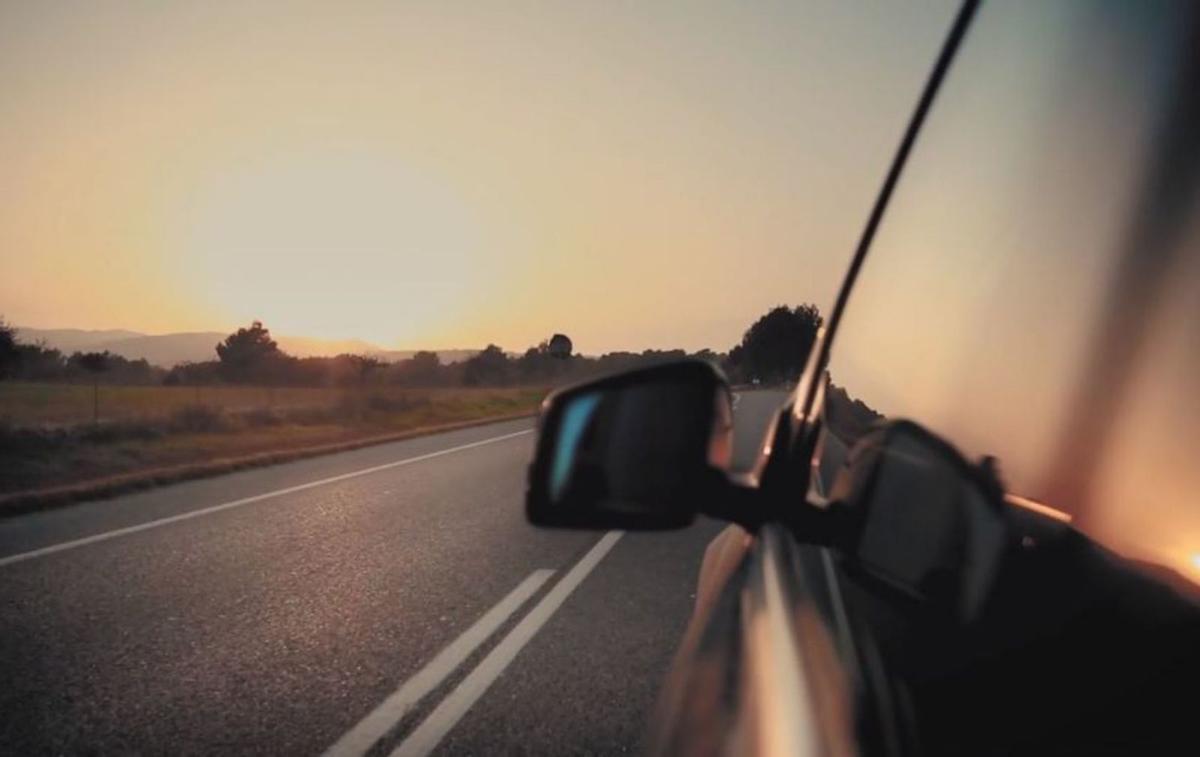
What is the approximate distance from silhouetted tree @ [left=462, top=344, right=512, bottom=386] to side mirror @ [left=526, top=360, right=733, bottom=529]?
3581 inches

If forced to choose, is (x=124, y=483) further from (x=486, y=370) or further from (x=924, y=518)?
(x=486, y=370)

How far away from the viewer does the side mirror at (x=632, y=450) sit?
4.25 feet

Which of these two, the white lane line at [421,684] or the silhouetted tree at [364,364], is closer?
the white lane line at [421,684]

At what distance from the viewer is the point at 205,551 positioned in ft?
24.8

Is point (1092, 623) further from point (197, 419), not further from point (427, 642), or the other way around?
point (197, 419)

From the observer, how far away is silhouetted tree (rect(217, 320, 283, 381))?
110m

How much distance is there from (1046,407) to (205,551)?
7.53m

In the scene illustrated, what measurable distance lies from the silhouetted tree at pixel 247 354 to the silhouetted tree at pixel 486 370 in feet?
86.4

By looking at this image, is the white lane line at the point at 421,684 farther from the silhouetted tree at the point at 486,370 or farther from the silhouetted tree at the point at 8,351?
the silhouetted tree at the point at 486,370

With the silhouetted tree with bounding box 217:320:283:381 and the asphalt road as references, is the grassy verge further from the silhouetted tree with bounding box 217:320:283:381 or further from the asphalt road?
the silhouetted tree with bounding box 217:320:283:381

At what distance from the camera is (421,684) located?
4.25 m

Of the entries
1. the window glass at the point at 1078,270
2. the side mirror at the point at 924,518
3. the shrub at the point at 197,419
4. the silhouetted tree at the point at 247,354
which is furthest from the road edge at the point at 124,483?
the silhouetted tree at the point at 247,354

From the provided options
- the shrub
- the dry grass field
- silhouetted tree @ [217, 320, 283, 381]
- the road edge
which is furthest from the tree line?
the road edge

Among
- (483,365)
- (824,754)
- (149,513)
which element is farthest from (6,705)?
(483,365)
